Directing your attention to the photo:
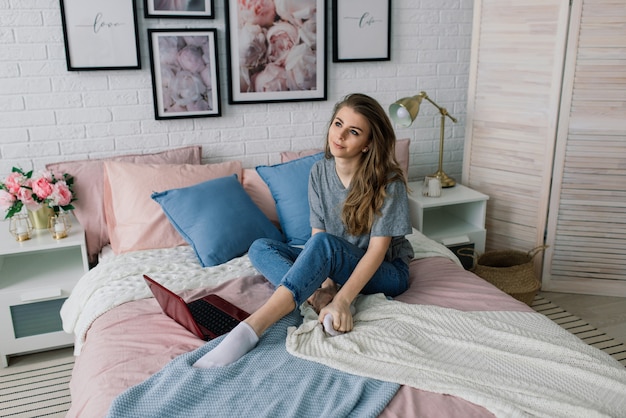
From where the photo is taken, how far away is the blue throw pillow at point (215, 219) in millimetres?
2406

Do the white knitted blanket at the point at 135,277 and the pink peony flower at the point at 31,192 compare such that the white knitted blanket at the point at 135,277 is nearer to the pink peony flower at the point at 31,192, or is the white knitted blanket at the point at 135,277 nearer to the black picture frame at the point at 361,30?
the pink peony flower at the point at 31,192

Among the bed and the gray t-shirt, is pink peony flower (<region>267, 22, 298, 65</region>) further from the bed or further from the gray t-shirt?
the gray t-shirt

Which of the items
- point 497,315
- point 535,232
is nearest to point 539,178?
point 535,232

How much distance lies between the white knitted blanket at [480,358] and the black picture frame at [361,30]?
164 centimetres

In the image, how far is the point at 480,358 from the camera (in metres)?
1.65

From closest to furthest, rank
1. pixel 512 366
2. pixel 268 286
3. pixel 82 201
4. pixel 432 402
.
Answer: pixel 432 402
pixel 512 366
pixel 268 286
pixel 82 201

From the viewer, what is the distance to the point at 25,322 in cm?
249

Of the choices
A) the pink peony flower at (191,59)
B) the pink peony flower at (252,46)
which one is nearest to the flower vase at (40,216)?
the pink peony flower at (191,59)

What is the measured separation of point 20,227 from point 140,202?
0.50 meters

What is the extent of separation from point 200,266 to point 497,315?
1.15m

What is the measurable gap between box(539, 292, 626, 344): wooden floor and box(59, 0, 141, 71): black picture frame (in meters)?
2.47

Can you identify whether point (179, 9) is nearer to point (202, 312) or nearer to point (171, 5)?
point (171, 5)

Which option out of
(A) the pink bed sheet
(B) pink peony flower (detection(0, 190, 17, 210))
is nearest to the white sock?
(A) the pink bed sheet

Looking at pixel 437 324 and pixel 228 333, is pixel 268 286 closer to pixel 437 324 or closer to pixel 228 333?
pixel 228 333
